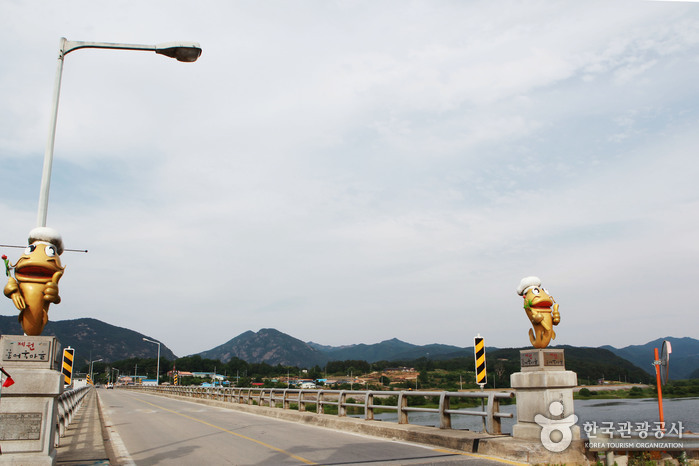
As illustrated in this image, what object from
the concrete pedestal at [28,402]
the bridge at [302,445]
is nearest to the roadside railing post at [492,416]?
the bridge at [302,445]

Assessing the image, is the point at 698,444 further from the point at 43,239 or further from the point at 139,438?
the point at 139,438

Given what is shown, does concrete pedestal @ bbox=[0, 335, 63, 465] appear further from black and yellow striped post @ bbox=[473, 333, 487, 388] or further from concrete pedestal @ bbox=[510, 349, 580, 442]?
black and yellow striped post @ bbox=[473, 333, 487, 388]

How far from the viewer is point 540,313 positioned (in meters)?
10.1

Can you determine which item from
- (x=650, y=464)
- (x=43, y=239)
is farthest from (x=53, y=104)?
(x=650, y=464)

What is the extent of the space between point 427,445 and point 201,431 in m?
8.16

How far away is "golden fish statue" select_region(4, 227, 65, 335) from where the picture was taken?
24.7 feet

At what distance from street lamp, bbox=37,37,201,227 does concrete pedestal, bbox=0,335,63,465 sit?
6.28 feet

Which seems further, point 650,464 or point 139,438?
point 139,438

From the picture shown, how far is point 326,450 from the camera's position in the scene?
11.3 m

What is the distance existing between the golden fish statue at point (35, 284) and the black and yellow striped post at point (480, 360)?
350 inches

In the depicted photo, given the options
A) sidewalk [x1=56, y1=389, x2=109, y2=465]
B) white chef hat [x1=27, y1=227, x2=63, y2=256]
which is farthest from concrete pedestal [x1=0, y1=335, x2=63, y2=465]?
sidewalk [x1=56, y1=389, x2=109, y2=465]

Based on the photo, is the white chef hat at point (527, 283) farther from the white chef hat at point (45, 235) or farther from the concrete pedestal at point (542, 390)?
the white chef hat at point (45, 235)

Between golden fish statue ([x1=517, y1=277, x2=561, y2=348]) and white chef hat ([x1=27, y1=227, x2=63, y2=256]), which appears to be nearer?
white chef hat ([x1=27, y1=227, x2=63, y2=256])

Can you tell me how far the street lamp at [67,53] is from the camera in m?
8.17
